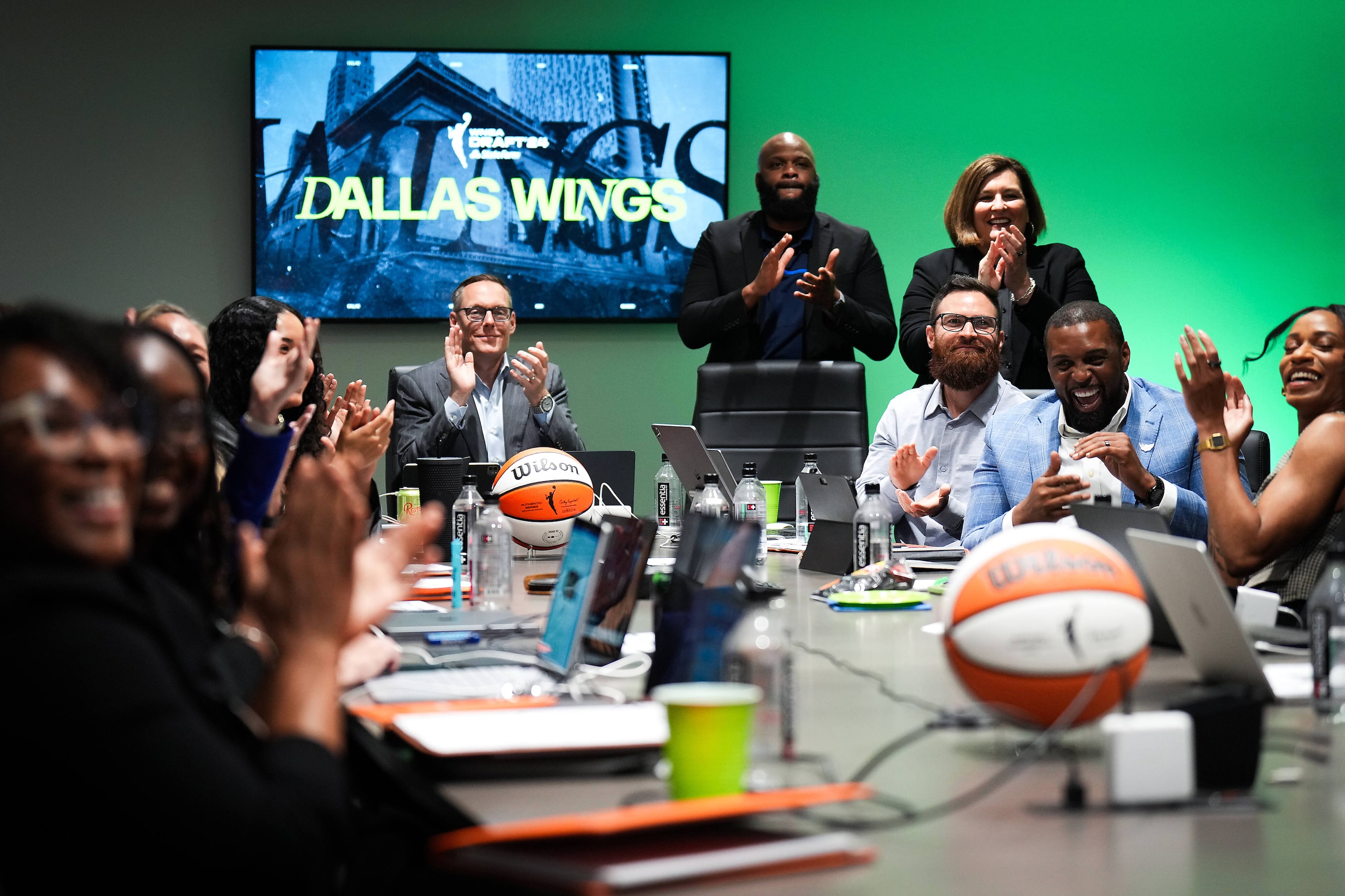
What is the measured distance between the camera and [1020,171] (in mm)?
4621

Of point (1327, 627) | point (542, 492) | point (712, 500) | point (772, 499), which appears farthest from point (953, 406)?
point (1327, 627)

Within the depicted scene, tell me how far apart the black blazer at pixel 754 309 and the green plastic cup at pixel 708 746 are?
12.1 feet

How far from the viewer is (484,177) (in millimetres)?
5691

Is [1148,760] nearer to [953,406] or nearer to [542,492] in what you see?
[542,492]

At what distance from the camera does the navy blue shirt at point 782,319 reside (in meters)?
4.87

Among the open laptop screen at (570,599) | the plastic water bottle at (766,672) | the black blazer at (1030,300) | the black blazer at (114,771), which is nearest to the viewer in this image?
the black blazer at (114,771)

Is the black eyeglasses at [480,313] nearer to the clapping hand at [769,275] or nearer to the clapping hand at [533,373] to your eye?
the clapping hand at [533,373]

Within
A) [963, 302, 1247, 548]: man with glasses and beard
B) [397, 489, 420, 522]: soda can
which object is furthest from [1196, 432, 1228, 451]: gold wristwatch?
[397, 489, 420, 522]: soda can

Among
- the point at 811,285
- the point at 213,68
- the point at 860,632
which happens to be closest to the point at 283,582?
the point at 860,632

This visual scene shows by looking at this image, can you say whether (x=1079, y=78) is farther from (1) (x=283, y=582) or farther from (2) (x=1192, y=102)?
(1) (x=283, y=582)

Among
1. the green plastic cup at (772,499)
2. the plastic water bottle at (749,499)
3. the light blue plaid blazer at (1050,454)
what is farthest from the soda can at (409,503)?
the light blue plaid blazer at (1050,454)

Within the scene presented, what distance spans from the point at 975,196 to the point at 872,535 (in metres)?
2.29

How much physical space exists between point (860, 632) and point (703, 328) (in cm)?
278

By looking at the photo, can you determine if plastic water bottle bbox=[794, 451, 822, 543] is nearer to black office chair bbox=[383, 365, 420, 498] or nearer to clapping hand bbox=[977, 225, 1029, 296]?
clapping hand bbox=[977, 225, 1029, 296]
